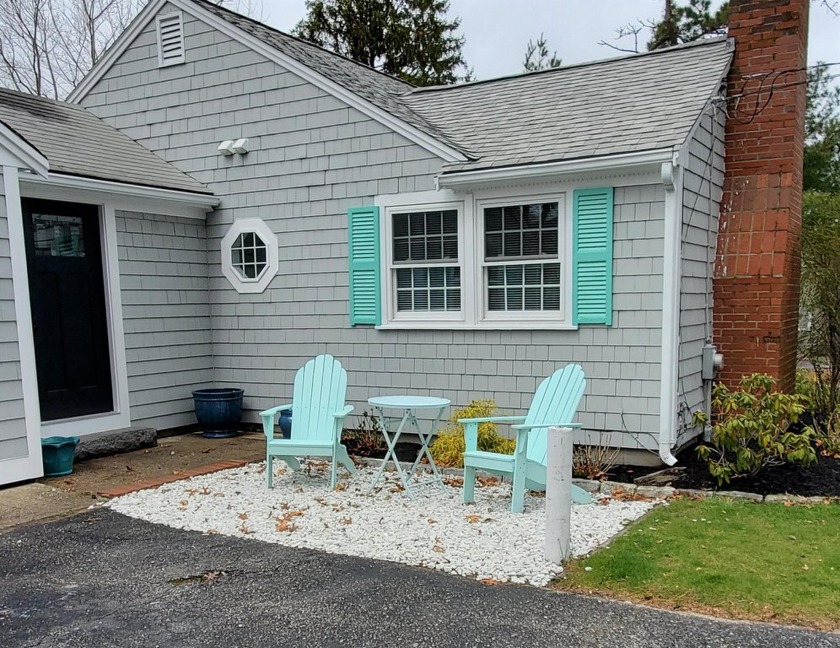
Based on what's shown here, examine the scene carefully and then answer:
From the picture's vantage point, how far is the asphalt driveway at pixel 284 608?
10.2ft

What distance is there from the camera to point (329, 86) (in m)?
7.23

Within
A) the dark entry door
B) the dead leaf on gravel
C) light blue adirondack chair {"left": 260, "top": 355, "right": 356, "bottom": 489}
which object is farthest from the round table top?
the dark entry door

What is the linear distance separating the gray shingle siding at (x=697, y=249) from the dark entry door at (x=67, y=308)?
18.4 feet

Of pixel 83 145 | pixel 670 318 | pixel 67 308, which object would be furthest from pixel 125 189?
pixel 670 318

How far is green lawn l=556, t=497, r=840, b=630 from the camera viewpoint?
11.1ft

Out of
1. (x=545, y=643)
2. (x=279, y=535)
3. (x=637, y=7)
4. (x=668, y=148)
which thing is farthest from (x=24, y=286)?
(x=637, y=7)

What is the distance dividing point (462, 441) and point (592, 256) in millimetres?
1980

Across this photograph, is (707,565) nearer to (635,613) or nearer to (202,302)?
(635,613)

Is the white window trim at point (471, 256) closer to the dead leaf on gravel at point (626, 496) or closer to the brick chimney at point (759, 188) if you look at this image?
the dead leaf on gravel at point (626, 496)

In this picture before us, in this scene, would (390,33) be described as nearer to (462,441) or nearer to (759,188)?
(759,188)

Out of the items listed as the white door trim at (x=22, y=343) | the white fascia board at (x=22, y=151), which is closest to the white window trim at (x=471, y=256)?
the white fascia board at (x=22, y=151)

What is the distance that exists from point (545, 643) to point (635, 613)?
545 mm

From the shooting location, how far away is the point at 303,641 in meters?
3.10

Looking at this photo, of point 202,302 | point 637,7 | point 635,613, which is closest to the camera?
point 635,613
